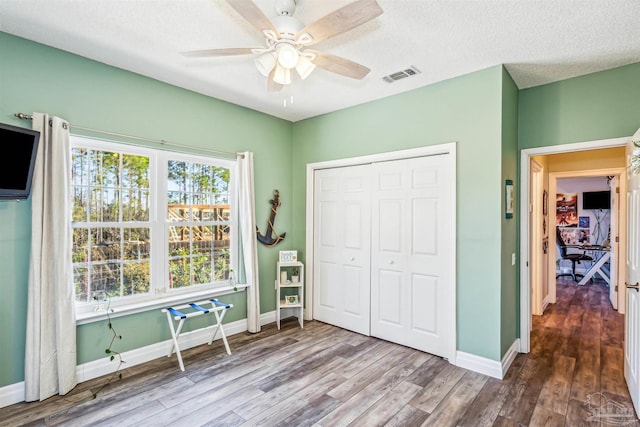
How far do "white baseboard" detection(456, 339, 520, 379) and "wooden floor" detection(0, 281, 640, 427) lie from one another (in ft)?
0.24

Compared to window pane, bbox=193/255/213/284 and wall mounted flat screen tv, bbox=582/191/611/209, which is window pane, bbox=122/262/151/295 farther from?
wall mounted flat screen tv, bbox=582/191/611/209

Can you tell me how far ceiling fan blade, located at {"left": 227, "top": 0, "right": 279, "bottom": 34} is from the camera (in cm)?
156

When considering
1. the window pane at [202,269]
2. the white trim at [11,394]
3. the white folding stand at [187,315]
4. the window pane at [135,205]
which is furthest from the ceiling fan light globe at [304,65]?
the white trim at [11,394]

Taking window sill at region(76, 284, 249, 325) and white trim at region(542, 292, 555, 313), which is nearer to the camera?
window sill at region(76, 284, 249, 325)

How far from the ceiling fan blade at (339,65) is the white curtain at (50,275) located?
2.09 m

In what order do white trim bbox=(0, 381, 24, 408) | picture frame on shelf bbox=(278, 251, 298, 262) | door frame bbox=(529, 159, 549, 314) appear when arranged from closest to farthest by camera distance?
white trim bbox=(0, 381, 24, 408) → picture frame on shelf bbox=(278, 251, 298, 262) → door frame bbox=(529, 159, 549, 314)

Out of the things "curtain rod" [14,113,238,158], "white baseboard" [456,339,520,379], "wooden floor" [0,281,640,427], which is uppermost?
"curtain rod" [14,113,238,158]

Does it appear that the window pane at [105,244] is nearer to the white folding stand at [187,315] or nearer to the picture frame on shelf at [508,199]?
the white folding stand at [187,315]

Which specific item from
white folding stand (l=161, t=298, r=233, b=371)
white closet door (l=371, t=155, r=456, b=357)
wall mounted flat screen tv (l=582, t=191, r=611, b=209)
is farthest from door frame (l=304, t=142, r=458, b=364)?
wall mounted flat screen tv (l=582, t=191, r=611, b=209)

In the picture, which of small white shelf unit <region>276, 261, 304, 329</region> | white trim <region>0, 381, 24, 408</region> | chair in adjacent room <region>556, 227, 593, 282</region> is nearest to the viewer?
white trim <region>0, 381, 24, 408</region>

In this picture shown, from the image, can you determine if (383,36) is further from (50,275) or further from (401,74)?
(50,275)

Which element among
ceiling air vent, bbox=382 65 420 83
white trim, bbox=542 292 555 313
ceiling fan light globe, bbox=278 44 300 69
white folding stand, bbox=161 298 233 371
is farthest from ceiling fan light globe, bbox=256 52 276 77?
white trim, bbox=542 292 555 313

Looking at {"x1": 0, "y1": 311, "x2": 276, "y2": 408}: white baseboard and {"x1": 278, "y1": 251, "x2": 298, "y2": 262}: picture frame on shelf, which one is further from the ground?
{"x1": 278, "y1": 251, "x2": 298, "y2": 262}: picture frame on shelf

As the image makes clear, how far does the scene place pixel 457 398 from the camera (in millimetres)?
2520
